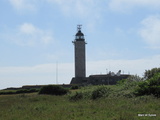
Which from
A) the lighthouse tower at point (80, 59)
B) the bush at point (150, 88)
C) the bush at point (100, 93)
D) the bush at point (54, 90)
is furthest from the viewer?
the lighthouse tower at point (80, 59)

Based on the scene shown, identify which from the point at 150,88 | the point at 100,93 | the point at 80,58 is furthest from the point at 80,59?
the point at 150,88

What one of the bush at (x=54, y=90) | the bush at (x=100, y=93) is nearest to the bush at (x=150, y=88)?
the bush at (x=100, y=93)

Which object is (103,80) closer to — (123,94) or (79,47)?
(79,47)

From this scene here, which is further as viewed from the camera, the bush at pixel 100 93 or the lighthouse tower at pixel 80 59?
the lighthouse tower at pixel 80 59

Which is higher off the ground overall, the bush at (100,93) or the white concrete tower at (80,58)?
the white concrete tower at (80,58)

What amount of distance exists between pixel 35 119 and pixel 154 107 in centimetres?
663

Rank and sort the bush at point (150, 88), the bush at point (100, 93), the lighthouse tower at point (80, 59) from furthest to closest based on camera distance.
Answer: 1. the lighthouse tower at point (80, 59)
2. the bush at point (100, 93)
3. the bush at point (150, 88)

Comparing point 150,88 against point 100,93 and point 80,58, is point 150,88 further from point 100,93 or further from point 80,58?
point 80,58

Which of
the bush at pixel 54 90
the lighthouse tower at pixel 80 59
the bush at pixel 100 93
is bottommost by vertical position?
the bush at pixel 100 93

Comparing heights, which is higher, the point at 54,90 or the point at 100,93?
the point at 54,90

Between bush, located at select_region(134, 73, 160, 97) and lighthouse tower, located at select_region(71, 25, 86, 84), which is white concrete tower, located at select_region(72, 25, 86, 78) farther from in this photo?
bush, located at select_region(134, 73, 160, 97)

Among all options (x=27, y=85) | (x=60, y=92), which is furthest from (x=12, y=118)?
(x=27, y=85)

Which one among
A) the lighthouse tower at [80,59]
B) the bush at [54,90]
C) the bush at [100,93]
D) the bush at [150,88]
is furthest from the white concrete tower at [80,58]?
the bush at [150,88]

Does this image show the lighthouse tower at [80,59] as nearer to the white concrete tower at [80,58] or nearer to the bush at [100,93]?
the white concrete tower at [80,58]
